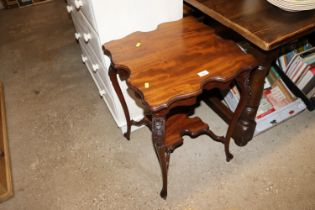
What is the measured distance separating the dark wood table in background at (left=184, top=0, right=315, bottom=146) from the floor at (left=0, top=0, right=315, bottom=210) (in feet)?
1.15

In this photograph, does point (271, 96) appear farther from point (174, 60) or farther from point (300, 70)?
point (174, 60)

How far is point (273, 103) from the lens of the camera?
147 centimetres

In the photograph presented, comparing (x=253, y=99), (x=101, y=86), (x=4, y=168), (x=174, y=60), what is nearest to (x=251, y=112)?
(x=253, y=99)

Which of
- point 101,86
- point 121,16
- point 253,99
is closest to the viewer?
point 121,16

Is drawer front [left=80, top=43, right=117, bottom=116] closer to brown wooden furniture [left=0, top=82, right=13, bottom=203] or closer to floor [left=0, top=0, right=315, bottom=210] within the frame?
floor [left=0, top=0, right=315, bottom=210]

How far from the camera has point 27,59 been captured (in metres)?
2.10

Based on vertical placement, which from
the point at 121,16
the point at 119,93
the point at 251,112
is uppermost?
the point at 121,16

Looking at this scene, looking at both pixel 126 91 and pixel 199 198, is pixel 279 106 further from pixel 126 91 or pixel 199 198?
pixel 126 91

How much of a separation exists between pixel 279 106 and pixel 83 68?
4.59 feet

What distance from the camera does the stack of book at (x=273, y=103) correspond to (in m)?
1.44

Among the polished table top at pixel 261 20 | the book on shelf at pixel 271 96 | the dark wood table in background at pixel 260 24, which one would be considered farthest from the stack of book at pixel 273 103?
the polished table top at pixel 261 20

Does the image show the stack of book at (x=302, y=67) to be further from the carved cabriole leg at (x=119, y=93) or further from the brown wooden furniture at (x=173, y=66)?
the carved cabriole leg at (x=119, y=93)

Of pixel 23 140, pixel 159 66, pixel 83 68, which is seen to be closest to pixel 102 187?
pixel 23 140

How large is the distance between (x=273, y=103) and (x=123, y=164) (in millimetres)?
907
